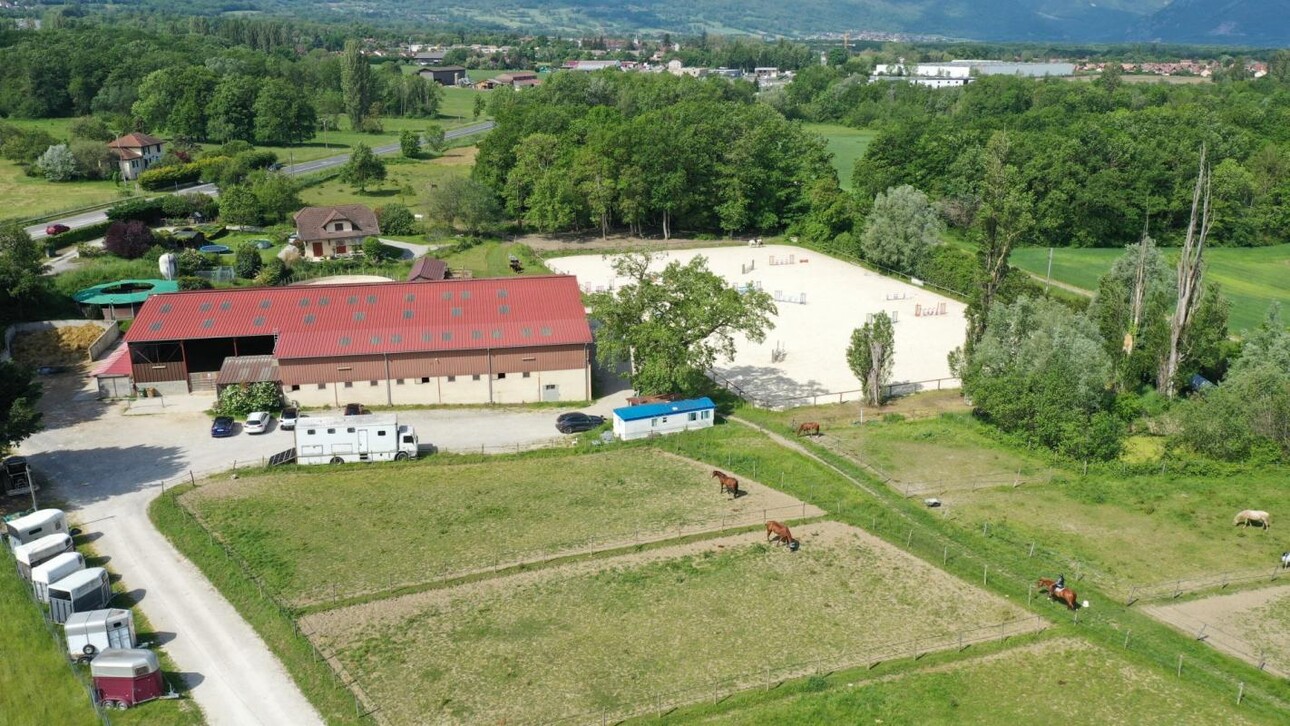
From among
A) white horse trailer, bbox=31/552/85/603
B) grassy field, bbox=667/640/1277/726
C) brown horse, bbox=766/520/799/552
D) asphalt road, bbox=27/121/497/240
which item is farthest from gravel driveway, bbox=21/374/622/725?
asphalt road, bbox=27/121/497/240

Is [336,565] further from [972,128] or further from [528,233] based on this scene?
[972,128]

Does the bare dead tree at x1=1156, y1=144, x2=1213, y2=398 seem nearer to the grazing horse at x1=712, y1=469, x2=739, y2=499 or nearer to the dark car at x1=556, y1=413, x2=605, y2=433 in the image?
the grazing horse at x1=712, y1=469, x2=739, y2=499

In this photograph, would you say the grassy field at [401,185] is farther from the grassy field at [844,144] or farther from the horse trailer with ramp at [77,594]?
the horse trailer with ramp at [77,594]

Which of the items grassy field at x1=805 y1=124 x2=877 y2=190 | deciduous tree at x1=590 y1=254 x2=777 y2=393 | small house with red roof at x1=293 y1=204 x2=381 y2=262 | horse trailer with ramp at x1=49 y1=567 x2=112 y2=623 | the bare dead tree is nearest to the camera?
horse trailer with ramp at x1=49 y1=567 x2=112 y2=623

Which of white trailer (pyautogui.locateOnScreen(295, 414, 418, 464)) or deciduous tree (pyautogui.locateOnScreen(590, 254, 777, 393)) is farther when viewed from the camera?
deciduous tree (pyautogui.locateOnScreen(590, 254, 777, 393))

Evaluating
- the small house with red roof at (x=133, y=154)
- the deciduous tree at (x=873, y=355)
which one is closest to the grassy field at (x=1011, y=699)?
the deciduous tree at (x=873, y=355)

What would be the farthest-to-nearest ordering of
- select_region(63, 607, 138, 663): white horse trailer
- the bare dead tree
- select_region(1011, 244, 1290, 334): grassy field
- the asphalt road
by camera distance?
the asphalt road
select_region(1011, 244, 1290, 334): grassy field
the bare dead tree
select_region(63, 607, 138, 663): white horse trailer
